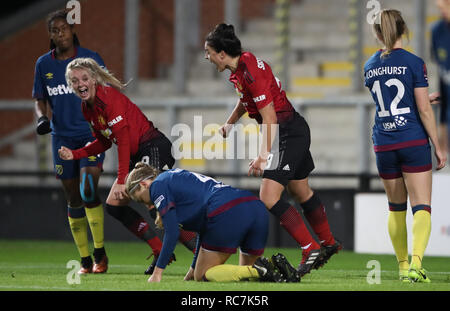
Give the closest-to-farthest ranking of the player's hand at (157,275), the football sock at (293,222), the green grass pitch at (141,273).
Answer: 1. the green grass pitch at (141,273)
2. the player's hand at (157,275)
3. the football sock at (293,222)

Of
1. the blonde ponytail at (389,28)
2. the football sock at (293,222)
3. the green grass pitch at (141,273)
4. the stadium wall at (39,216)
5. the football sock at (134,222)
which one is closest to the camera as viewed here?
the green grass pitch at (141,273)

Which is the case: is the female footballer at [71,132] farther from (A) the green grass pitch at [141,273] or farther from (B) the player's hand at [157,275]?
(B) the player's hand at [157,275]

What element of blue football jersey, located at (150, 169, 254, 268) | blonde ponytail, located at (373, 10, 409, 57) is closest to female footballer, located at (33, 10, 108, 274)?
blue football jersey, located at (150, 169, 254, 268)

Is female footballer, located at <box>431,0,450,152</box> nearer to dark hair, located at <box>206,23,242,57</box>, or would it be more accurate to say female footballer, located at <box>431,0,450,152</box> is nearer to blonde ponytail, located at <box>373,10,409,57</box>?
blonde ponytail, located at <box>373,10,409,57</box>

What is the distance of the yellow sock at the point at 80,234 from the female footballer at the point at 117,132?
53cm

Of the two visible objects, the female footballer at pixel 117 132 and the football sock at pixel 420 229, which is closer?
the football sock at pixel 420 229

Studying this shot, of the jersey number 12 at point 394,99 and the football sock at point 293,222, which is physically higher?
the jersey number 12 at point 394,99

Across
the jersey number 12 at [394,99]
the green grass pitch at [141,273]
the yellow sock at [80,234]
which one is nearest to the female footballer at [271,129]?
the green grass pitch at [141,273]

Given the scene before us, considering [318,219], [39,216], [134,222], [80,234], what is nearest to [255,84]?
Answer: [318,219]

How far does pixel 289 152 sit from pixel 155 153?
0.99m

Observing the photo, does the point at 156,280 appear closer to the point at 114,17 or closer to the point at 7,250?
the point at 7,250

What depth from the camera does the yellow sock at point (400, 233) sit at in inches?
268

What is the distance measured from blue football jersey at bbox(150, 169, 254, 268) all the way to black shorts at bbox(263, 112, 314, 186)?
16.8 inches

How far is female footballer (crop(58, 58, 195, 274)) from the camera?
7.04 m
